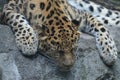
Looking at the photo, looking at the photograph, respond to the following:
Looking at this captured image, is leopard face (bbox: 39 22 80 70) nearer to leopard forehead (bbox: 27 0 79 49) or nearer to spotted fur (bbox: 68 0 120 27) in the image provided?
leopard forehead (bbox: 27 0 79 49)

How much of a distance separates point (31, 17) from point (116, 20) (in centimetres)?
192

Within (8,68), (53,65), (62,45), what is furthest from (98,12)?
(8,68)

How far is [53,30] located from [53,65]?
508 mm

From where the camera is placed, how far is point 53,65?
7488mm

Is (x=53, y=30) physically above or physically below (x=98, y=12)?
above

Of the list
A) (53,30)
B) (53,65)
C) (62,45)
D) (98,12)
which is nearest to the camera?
(62,45)

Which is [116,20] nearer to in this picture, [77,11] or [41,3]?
[77,11]

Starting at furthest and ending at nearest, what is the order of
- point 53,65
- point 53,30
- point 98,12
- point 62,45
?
point 98,12
point 53,65
point 53,30
point 62,45

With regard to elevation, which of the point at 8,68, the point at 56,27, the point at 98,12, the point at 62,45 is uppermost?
the point at 56,27

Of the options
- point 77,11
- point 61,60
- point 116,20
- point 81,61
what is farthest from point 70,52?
point 116,20

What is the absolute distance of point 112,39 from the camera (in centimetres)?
804

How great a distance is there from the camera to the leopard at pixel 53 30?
23.6 feet

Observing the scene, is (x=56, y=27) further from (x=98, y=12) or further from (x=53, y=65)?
(x=98, y=12)

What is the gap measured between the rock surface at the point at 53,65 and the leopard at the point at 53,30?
10cm
